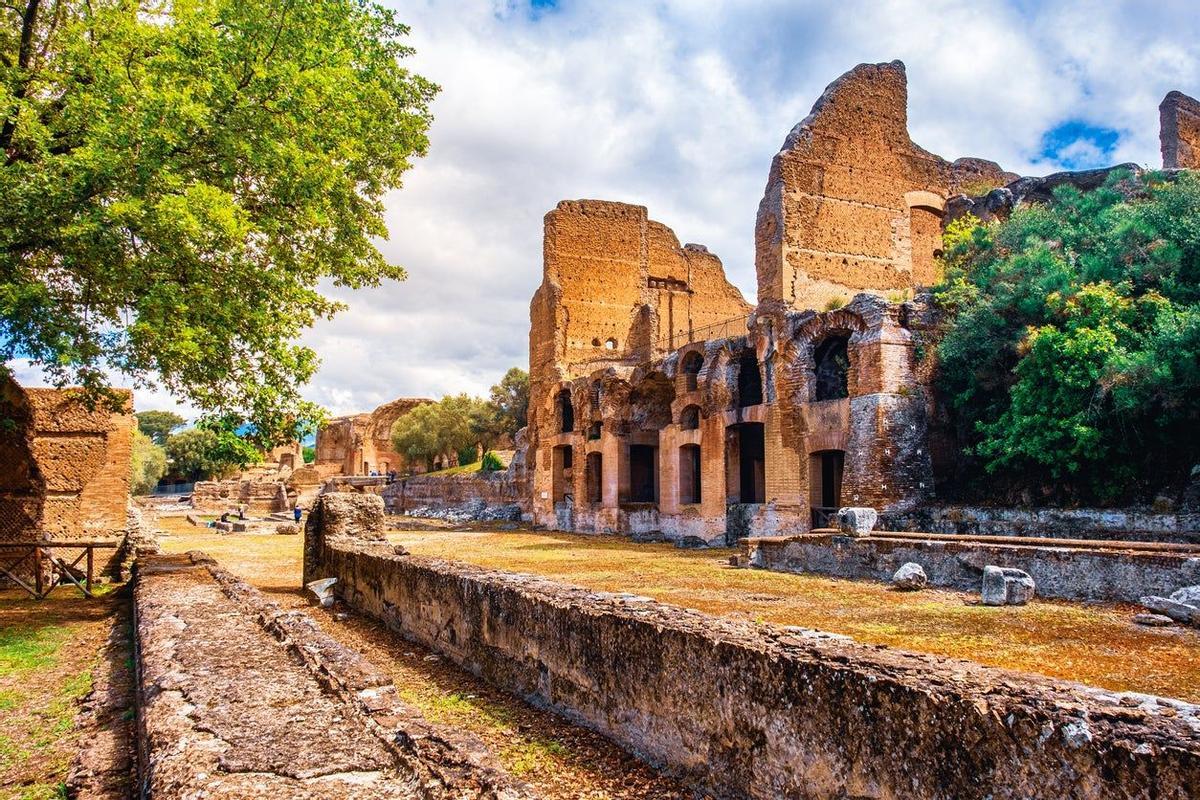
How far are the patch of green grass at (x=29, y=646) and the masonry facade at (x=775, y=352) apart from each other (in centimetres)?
1408

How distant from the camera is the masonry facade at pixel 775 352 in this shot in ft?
56.0

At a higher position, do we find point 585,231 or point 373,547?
point 585,231

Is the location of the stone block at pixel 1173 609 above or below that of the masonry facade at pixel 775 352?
below

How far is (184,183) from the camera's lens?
8.38m

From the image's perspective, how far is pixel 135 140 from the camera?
26.3 ft

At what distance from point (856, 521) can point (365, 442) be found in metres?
49.4

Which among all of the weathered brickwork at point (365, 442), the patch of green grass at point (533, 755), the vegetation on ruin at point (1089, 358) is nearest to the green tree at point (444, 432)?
the weathered brickwork at point (365, 442)

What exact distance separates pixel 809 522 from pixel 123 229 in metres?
14.8

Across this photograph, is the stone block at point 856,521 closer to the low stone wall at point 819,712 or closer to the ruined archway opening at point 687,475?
the low stone wall at point 819,712

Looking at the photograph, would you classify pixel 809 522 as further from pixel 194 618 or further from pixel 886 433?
pixel 194 618

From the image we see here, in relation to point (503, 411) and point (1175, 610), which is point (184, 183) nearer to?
point (1175, 610)

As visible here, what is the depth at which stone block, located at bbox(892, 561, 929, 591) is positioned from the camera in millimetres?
10617

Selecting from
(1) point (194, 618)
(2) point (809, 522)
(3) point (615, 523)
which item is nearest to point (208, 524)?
(3) point (615, 523)

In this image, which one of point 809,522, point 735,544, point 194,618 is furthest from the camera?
point 735,544
